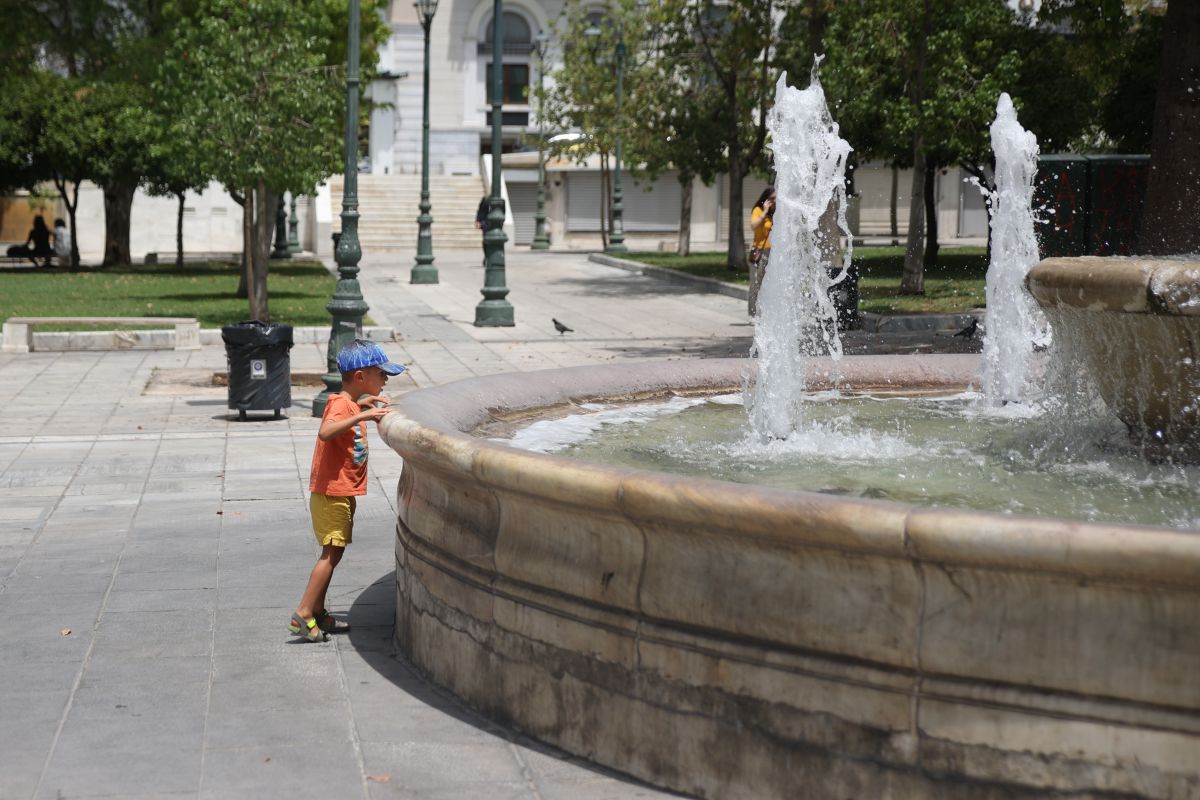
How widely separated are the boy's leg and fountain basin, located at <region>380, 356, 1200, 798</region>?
938 mm

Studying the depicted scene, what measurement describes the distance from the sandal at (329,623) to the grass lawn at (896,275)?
1601 centimetres

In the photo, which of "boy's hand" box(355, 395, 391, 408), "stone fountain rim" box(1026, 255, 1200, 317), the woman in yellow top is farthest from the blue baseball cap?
the woman in yellow top

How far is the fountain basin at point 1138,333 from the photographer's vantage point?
5609 millimetres

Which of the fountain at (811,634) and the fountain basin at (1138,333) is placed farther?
the fountain basin at (1138,333)

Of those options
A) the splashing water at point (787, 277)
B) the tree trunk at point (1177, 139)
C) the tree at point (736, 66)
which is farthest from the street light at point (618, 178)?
the splashing water at point (787, 277)

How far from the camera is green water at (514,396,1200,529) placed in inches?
237

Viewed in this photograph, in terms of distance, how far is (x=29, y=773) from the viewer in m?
4.94

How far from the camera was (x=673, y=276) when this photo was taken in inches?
1236

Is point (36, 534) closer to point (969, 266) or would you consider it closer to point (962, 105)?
point (962, 105)

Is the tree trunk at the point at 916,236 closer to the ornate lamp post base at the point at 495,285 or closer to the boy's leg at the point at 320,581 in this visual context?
the ornate lamp post base at the point at 495,285

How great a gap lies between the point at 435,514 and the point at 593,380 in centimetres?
A: 301

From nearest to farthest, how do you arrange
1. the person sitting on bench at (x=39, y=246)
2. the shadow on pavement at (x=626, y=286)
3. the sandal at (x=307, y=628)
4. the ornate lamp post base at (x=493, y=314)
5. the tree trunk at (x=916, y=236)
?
the sandal at (x=307, y=628), the ornate lamp post base at (x=493, y=314), the tree trunk at (x=916, y=236), the shadow on pavement at (x=626, y=286), the person sitting on bench at (x=39, y=246)

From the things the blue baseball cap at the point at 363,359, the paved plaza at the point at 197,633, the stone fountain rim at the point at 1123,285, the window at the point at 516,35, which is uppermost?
the window at the point at 516,35

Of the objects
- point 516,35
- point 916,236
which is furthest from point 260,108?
point 516,35
